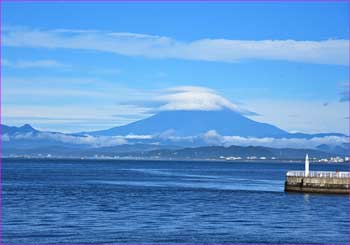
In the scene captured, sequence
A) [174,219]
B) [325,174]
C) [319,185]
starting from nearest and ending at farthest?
1. [174,219]
2. [319,185]
3. [325,174]

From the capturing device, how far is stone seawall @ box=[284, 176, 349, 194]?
69375 mm

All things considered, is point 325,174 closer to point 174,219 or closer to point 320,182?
point 320,182

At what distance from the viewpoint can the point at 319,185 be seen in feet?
232

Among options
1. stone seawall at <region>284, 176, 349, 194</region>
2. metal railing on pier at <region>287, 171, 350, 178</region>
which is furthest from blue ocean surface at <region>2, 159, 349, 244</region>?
metal railing on pier at <region>287, 171, 350, 178</region>

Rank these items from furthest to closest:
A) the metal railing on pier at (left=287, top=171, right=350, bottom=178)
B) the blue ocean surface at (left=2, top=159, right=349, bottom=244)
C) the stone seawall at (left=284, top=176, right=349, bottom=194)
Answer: the metal railing on pier at (left=287, top=171, right=350, bottom=178) < the stone seawall at (left=284, top=176, right=349, bottom=194) < the blue ocean surface at (left=2, top=159, right=349, bottom=244)

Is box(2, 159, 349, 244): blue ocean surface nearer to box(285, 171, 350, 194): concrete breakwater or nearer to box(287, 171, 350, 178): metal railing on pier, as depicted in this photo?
box(285, 171, 350, 194): concrete breakwater

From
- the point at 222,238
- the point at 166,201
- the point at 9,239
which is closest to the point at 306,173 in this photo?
the point at 166,201

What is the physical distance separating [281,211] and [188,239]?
18.2m

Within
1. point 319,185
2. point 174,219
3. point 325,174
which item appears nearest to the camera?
point 174,219

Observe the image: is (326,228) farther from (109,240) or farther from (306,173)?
(306,173)

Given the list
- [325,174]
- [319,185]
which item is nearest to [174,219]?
[319,185]

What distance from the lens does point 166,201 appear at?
64.8 meters

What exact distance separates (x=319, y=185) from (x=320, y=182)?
1.02 ft

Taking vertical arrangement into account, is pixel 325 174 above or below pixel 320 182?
above
